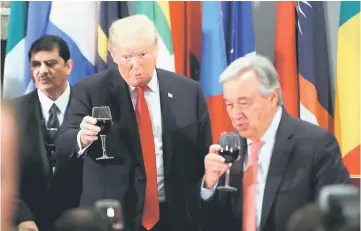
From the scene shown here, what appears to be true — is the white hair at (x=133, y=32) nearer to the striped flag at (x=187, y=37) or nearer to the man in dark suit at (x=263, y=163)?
the striped flag at (x=187, y=37)

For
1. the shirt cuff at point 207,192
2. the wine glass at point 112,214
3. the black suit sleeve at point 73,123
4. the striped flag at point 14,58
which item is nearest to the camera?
the wine glass at point 112,214

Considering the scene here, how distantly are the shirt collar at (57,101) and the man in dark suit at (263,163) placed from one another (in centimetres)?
50

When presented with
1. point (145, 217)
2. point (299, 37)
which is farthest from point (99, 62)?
point (299, 37)

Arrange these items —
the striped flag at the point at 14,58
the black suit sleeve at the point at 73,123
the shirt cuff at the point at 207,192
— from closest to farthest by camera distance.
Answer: the shirt cuff at the point at 207,192, the black suit sleeve at the point at 73,123, the striped flag at the point at 14,58

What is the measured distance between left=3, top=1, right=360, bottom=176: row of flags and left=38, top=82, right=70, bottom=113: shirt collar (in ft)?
0.30

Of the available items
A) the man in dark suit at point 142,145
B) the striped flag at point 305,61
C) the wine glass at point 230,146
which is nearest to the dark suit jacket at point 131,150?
the man in dark suit at point 142,145

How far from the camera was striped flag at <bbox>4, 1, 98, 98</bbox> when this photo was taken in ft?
7.05

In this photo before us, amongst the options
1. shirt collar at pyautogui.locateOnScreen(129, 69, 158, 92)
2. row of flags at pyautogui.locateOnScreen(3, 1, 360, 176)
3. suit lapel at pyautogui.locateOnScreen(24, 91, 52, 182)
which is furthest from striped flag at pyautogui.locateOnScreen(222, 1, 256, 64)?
suit lapel at pyautogui.locateOnScreen(24, 91, 52, 182)

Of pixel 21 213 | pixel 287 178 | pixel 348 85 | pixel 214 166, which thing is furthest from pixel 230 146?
pixel 21 213

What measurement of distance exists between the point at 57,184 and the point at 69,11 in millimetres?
594

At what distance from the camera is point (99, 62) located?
2.17 m

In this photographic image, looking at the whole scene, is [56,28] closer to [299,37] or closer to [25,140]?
[25,140]

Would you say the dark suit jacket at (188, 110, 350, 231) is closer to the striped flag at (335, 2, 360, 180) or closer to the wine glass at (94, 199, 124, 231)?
the striped flag at (335, 2, 360, 180)

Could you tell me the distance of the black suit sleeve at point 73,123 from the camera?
2.02m
